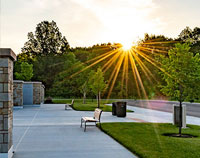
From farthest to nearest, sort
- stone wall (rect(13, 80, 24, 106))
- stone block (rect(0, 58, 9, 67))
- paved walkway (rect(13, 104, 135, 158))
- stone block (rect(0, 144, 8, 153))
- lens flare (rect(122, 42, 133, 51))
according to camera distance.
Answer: lens flare (rect(122, 42, 133, 51)), stone wall (rect(13, 80, 24, 106)), paved walkway (rect(13, 104, 135, 158)), stone block (rect(0, 58, 9, 67)), stone block (rect(0, 144, 8, 153))

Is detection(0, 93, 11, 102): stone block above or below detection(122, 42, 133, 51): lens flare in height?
below

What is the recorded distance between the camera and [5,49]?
768cm

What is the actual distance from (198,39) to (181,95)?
257 feet

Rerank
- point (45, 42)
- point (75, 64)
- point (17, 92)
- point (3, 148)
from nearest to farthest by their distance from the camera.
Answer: point (3, 148) < point (17, 92) < point (75, 64) < point (45, 42)

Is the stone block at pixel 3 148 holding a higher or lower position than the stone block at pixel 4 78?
lower

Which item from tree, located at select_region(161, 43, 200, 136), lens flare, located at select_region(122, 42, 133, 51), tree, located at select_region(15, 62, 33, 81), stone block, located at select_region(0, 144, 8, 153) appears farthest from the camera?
lens flare, located at select_region(122, 42, 133, 51)

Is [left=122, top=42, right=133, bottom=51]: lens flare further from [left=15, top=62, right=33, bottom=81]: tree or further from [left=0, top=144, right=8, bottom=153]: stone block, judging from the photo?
[left=0, top=144, right=8, bottom=153]: stone block

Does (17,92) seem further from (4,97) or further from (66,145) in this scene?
(4,97)

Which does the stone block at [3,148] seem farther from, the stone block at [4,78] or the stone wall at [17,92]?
the stone wall at [17,92]

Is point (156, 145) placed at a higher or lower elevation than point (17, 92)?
→ lower

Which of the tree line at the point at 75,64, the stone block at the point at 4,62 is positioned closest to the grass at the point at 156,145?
the stone block at the point at 4,62

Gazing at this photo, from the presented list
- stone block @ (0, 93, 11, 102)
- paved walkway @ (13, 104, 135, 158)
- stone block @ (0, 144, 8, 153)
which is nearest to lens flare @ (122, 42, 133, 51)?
paved walkway @ (13, 104, 135, 158)

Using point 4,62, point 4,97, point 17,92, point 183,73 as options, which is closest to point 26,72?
point 17,92

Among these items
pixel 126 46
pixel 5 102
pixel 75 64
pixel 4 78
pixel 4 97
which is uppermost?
pixel 126 46
